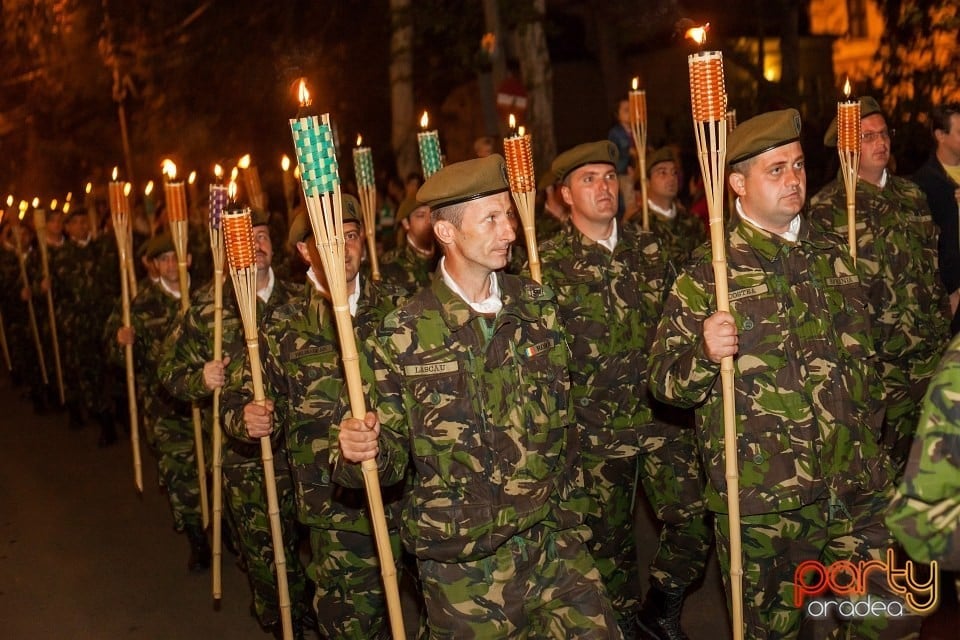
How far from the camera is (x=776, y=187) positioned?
456cm

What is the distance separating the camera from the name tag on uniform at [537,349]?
428 centimetres

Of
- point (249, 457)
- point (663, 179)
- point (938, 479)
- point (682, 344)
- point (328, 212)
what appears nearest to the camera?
point (938, 479)

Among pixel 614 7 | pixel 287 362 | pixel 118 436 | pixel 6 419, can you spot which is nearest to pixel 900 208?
pixel 287 362

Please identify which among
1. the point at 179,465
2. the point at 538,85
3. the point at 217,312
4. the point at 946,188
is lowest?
the point at 179,465

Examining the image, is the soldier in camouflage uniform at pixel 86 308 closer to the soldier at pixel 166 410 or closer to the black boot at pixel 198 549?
the soldier at pixel 166 410

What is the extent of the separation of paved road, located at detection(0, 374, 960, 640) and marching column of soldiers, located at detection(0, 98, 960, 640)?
493mm

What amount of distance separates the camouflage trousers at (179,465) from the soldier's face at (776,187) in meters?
4.87

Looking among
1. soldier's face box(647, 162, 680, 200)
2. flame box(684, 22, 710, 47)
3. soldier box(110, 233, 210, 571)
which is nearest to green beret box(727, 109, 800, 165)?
flame box(684, 22, 710, 47)

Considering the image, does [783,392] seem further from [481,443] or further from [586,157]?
[586,157]

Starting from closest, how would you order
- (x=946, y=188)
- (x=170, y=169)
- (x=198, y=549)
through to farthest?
(x=946, y=188)
(x=170, y=169)
(x=198, y=549)

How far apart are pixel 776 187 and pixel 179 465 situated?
514cm

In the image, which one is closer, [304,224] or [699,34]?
[699,34]

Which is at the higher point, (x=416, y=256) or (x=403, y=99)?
(x=403, y=99)

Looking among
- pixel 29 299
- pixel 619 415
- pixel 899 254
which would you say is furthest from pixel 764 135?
pixel 29 299
